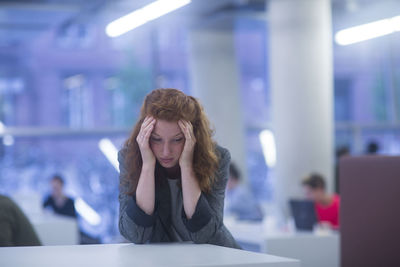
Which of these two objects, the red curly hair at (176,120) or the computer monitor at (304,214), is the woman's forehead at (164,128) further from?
the computer monitor at (304,214)

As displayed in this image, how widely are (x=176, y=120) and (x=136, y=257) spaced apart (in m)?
0.63

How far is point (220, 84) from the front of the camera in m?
10.3

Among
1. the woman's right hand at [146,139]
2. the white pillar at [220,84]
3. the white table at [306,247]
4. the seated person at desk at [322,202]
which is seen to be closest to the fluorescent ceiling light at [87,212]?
the white pillar at [220,84]

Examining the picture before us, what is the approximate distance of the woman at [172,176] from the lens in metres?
2.44

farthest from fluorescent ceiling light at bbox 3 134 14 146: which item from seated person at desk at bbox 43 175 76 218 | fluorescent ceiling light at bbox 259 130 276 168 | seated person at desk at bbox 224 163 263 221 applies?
fluorescent ceiling light at bbox 259 130 276 168

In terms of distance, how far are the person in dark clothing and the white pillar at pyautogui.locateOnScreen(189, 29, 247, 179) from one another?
7.30 meters

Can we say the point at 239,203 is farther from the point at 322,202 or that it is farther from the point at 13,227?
the point at 13,227

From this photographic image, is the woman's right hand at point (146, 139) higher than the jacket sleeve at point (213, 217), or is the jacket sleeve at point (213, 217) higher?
the woman's right hand at point (146, 139)

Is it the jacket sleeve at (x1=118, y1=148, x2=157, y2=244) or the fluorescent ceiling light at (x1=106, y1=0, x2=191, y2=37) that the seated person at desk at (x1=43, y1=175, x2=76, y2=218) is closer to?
the fluorescent ceiling light at (x1=106, y1=0, x2=191, y2=37)

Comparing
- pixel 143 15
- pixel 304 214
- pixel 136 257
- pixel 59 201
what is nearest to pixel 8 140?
pixel 59 201

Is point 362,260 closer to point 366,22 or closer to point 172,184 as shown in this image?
point 172,184

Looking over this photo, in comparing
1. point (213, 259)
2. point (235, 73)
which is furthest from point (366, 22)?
point (213, 259)

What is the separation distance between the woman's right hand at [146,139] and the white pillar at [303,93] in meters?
5.73

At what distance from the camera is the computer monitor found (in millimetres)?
5882
